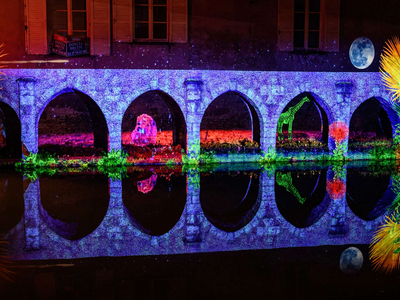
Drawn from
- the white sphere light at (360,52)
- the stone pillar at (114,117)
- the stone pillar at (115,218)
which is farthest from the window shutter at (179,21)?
the stone pillar at (115,218)

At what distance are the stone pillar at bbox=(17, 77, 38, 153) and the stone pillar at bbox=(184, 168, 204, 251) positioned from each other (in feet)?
16.7

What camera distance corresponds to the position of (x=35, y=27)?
11.6 meters

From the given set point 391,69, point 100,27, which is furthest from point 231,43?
point 391,69

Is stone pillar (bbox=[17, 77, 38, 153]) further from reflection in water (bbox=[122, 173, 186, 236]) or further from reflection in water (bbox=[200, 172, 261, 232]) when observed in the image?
reflection in water (bbox=[200, 172, 261, 232])

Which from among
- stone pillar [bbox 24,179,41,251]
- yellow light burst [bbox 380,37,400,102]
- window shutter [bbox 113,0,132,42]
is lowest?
stone pillar [bbox 24,179,41,251]

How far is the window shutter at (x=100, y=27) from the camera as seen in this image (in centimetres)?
1168

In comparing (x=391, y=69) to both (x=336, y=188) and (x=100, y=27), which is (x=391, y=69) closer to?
(x=336, y=188)

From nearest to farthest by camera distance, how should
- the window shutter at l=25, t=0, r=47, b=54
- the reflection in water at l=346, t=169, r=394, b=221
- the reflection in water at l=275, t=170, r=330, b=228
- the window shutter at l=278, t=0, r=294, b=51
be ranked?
the reflection in water at l=275, t=170, r=330, b=228 < the reflection in water at l=346, t=169, r=394, b=221 < the window shutter at l=25, t=0, r=47, b=54 < the window shutter at l=278, t=0, r=294, b=51

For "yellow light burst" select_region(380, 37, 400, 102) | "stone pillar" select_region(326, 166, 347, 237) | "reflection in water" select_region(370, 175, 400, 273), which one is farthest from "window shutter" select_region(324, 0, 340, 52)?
"reflection in water" select_region(370, 175, 400, 273)

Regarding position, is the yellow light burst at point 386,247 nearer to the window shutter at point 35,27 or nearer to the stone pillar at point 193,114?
the stone pillar at point 193,114

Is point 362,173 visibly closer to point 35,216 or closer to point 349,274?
point 349,274

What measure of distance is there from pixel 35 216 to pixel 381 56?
11788 millimetres

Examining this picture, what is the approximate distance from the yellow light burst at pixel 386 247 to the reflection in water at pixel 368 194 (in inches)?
21.6

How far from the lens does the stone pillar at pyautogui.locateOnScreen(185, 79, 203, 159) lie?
1210 centimetres
